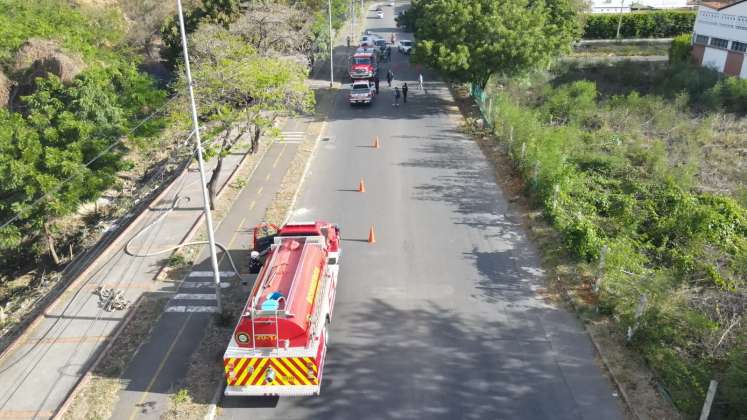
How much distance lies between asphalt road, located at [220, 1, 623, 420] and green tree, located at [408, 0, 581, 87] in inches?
351

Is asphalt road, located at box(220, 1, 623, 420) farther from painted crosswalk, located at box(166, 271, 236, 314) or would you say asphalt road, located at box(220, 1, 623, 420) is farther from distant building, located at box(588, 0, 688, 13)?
distant building, located at box(588, 0, 688, 13)

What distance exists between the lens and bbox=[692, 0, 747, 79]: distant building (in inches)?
1484

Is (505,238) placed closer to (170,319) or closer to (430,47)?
(170,319)

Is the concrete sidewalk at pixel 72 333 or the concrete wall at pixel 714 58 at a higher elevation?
the concrete wall at pixel 714 58

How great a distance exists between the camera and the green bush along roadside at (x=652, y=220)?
1246 cm

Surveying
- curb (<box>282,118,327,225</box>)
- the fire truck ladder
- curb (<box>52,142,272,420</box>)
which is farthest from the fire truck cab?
the fire truck ladder

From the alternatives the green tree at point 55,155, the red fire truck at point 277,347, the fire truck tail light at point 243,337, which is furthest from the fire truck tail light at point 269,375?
the green tree at point 55,155

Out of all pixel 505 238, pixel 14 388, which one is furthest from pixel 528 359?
pixel 14 388

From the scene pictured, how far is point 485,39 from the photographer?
32.5 metres

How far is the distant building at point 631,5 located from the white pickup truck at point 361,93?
47.0 m

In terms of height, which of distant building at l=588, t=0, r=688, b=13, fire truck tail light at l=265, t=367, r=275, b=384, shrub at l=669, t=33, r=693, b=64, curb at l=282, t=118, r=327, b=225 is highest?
distant building at l=588, t=0, r=688, b=13

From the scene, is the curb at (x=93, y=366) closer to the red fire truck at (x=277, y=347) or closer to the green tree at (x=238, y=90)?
the red fire truck at (x=277, y=347)

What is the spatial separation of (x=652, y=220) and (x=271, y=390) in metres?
14.3

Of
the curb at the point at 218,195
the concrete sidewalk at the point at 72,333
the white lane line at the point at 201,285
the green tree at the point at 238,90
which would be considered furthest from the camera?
the green tree at the point at 238,90
